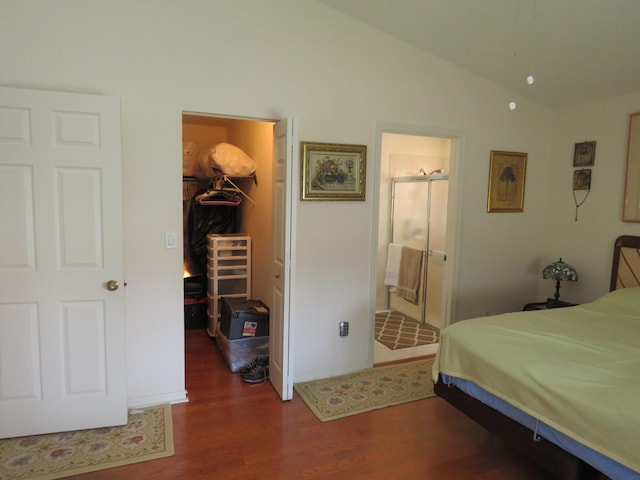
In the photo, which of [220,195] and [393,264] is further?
[393,264]

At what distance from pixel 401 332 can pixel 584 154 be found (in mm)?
2509

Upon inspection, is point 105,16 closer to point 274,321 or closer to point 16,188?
point 16,188

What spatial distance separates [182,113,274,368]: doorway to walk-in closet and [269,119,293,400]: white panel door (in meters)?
0.60

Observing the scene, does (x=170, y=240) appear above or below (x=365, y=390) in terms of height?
above

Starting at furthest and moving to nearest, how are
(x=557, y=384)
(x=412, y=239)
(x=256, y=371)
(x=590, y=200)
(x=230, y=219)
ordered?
(x=412, y=239)
(x=230, y=219)
(x=590, y=200)
(x=256, y=371)
(x=557, y=384)

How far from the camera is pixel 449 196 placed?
12.7ft

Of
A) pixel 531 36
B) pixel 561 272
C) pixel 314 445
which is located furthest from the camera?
pixel 561 272

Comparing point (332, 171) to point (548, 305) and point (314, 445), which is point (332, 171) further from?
point (548, 305)

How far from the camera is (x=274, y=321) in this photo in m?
3.21

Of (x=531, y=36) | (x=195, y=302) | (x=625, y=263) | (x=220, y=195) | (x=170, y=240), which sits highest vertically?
(x=531, y=36)

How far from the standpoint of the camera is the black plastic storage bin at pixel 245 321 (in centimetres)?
348

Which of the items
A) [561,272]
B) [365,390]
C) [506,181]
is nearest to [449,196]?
[506,181]

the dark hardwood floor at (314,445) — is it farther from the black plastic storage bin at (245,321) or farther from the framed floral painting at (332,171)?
the framed floral painting at (332,171)

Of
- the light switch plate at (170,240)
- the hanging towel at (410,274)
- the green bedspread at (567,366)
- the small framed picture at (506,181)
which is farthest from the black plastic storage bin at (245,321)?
the small framed picture at (506,181)
